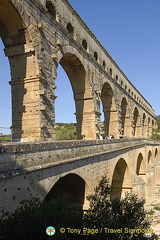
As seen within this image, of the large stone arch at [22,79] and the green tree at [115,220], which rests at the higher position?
the large stone arch at [22,79]

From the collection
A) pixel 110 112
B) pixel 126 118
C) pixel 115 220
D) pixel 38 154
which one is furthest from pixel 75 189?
pixel 126 118

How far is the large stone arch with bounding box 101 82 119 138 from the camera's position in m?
21.9

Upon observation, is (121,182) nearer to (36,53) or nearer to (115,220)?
(36,53)

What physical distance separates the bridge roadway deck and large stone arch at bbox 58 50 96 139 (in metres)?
6.04

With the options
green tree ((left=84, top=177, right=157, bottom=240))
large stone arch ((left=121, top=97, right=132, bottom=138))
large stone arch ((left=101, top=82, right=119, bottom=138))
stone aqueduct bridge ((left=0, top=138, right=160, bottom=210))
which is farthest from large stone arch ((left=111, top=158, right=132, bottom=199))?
large stone arch ((left=121, top=97, right=132, bottom=138))

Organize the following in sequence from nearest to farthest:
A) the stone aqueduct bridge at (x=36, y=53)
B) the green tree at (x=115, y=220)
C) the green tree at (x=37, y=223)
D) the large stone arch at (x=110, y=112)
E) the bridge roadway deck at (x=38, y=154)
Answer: the green tree at (x=37, y=223)
the green tree at (x=115, y=220)
the bridge roadway deck at (x=38, y=154)
the stone aqueduct bridge at (x=36, y=53)
the large stone arch at (x=110, y=112)

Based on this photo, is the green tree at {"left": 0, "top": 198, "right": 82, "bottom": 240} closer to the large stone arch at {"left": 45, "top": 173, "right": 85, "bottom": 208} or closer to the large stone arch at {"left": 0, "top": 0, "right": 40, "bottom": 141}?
the large stone arch at {"left": 45, "top": 173, "right": 85, "bottom": 208}

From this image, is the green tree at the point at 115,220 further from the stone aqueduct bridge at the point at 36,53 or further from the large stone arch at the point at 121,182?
the large stone arch at the point at 121,182

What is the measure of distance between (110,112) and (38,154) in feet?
55.9

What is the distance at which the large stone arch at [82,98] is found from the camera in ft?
50.0

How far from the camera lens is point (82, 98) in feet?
52.4

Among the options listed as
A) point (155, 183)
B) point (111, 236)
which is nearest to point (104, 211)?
point (111, 236)

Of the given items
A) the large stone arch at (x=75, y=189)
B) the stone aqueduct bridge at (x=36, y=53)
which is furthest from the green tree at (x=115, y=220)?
the stone aqueduct bridge at (x=36, y=53)

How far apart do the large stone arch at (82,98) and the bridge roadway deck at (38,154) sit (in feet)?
19.8
